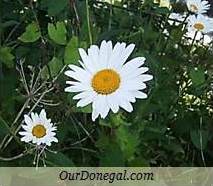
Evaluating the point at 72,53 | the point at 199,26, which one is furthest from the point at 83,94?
the point at 199,26

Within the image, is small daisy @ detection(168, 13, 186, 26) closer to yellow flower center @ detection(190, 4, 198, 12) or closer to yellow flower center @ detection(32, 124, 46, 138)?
yellow flower center @ detection(190, 4, 198, 12)

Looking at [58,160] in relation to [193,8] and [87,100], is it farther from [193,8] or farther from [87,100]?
[193,8]

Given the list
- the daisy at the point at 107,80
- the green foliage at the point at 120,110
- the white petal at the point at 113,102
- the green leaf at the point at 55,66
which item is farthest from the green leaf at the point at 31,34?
the white petal at the point at 113,102

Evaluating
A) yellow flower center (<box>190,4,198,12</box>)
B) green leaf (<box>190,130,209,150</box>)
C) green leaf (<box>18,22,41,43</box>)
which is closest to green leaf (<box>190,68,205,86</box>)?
green leaf (<box>190,130,209,150</box>)

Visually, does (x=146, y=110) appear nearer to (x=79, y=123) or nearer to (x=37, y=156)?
(x=79, y=123)

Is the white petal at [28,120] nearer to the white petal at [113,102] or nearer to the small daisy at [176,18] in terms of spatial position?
the white petal at [113,102]

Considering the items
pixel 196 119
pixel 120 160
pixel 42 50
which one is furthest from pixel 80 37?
pixel 196 119
